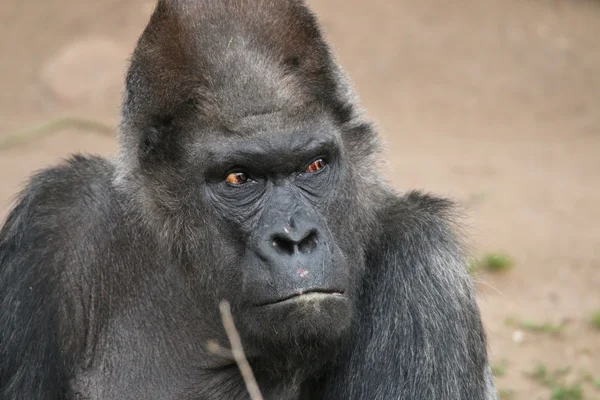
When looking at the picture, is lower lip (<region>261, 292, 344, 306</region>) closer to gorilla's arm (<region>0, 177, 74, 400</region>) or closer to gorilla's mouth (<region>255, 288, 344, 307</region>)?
gorilla's mouth (<region>255, 288, 344, 307</region>)

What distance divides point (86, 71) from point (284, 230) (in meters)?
9.59

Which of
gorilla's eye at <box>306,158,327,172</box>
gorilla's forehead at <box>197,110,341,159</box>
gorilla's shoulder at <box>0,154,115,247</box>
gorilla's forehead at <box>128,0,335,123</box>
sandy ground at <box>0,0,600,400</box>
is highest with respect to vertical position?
sandy ground at <box>0,0,600,400</box>

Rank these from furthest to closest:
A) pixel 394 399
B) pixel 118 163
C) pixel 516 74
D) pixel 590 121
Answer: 1. pixel 516 74
2. pixel 590 121
3. pixel 118 163
4. pixel 394 399

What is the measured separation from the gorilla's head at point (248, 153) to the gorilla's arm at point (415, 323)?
0.53 feet

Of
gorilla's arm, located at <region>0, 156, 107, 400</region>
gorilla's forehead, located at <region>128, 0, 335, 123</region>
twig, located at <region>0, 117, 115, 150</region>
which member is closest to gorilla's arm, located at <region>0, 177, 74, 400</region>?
gorilla's arm, located at <region>0, 156, 107, 400</region>

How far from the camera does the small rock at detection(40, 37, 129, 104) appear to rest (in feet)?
44.2

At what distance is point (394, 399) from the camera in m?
5.08

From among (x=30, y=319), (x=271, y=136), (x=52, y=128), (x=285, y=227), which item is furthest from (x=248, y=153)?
(x=52, y=128)

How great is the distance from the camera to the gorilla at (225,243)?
5.03 metres

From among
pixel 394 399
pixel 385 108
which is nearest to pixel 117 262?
pixel 394 399

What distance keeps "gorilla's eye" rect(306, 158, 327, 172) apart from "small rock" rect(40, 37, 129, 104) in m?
8.65

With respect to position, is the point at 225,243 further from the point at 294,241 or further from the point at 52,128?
the point at 52,128

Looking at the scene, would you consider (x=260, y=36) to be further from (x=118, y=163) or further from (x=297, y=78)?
(x=118, y=163)

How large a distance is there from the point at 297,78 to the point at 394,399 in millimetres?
1614
